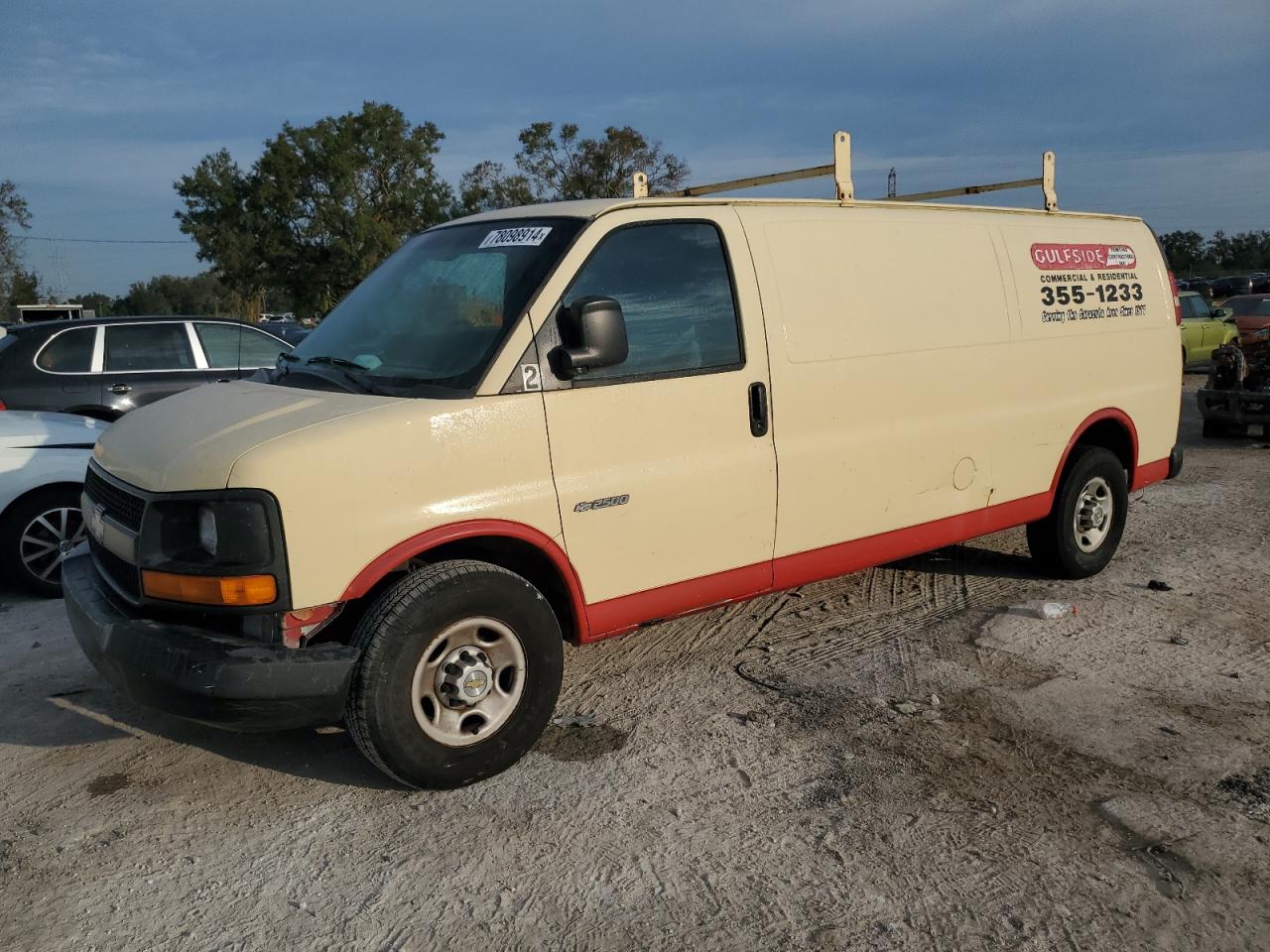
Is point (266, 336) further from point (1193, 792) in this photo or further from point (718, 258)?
point (1193, 792)

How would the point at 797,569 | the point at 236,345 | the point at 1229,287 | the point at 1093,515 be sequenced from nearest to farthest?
the point at 797,569
the point at 1093,515
the point at 236,345
the point at 1229,287

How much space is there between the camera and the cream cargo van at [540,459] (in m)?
3.49

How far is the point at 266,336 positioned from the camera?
9648 mm

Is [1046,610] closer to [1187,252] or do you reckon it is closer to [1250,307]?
[1250,307]

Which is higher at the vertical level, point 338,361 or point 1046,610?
point 338,361

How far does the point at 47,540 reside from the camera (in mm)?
6281

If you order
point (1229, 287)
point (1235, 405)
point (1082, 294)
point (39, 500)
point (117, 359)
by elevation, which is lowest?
point (1229, 287)

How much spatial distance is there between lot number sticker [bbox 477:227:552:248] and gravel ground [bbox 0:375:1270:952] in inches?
78.5

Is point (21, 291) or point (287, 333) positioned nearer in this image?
point (287, 333)

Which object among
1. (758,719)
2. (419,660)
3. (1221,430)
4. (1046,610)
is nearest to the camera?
(419,660)

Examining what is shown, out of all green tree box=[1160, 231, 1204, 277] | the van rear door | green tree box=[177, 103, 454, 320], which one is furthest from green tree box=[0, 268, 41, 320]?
green tree box=[1160, 231, 1204, 277]

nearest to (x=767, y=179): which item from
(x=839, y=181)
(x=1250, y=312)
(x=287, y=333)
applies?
(x=839, y=181)

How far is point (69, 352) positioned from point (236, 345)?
136 cm

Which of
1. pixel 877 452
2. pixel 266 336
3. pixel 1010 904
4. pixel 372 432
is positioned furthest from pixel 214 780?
pixel 266 336
